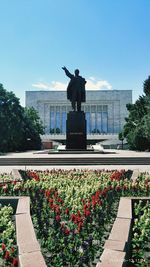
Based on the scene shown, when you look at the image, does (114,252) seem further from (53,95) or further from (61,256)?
(53,95)

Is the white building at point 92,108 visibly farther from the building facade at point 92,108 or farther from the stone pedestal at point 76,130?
the stone pedestal at point 76,130

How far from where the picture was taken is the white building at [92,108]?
80.6 meters

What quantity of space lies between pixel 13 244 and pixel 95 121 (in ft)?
254

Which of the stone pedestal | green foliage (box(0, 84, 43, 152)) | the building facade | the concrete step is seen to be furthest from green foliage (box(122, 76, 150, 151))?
the building facade

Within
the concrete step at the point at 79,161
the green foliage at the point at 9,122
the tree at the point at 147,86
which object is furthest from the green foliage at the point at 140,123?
the concrete step at the point at 79,161

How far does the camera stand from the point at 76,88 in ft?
66.8

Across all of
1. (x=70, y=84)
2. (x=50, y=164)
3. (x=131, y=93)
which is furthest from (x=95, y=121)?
(x=50, y=164)

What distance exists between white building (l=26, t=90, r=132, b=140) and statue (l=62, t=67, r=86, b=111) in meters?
59.4

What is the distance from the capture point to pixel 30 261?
9.30 ft

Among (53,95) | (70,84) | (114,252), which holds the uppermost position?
(53,95)

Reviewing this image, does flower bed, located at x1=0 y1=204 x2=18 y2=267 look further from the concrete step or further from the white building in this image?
the white building

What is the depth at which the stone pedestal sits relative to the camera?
775 inches

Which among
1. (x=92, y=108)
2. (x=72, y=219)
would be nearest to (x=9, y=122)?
(x=72, y=219)

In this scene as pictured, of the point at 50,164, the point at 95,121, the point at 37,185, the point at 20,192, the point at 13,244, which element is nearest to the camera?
the point at 13,244
